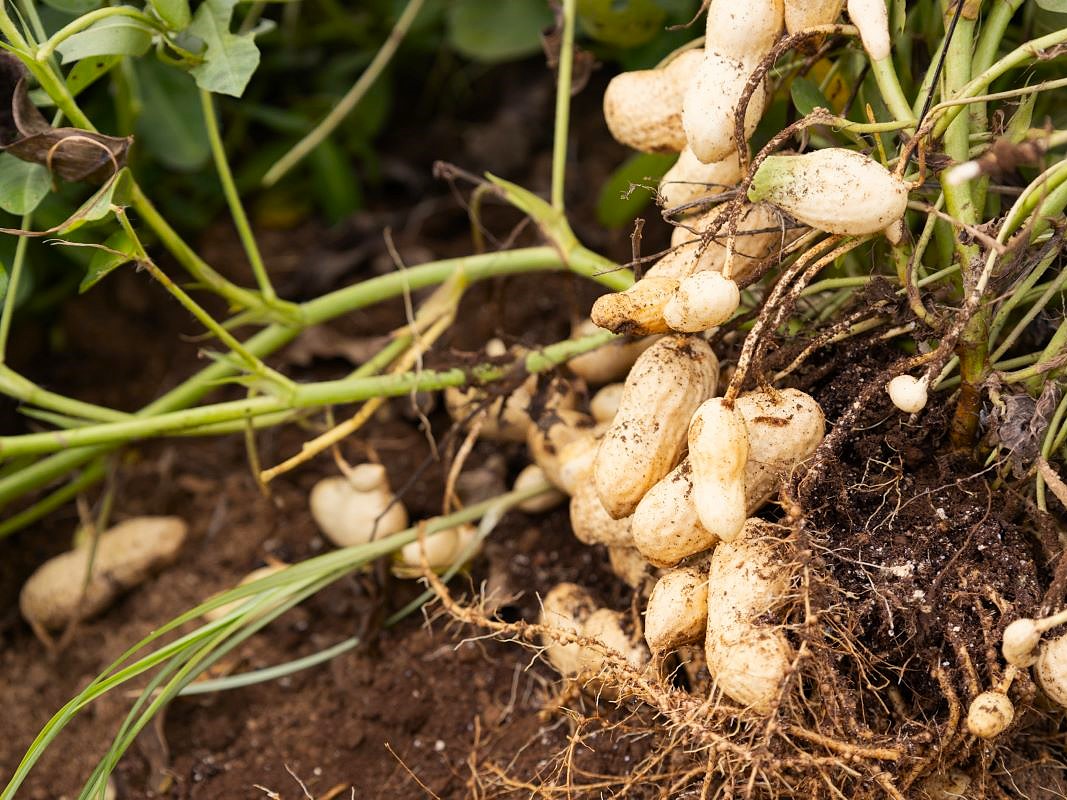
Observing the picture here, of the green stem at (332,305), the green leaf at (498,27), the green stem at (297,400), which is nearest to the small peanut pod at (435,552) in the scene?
the green stem at (297,400)

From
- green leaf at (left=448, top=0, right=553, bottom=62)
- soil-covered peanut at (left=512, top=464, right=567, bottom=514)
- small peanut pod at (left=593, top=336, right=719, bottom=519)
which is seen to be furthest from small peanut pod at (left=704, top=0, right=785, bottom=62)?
green leaf at (left=448, top=0, right=553, bottom=62)

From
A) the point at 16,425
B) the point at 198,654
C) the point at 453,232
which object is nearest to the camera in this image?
the point at 198,654

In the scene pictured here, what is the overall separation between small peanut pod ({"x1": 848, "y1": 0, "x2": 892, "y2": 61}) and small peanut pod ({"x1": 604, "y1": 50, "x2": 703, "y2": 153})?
0.19 metres

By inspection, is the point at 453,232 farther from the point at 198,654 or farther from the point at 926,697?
the point at 926,697

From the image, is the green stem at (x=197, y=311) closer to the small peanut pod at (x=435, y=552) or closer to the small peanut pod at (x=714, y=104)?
the small peanut pod at (x=435, y=552)

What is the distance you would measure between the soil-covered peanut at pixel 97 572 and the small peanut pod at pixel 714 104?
791mm

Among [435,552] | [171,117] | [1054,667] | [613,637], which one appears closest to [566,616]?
[613,637]

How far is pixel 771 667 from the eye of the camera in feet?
2.31

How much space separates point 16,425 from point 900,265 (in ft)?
3.70

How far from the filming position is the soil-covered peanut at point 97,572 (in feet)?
3.81

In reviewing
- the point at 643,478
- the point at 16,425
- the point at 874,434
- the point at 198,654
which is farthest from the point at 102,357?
the point at 874,434

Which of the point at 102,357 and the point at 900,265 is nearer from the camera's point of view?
the point at 900,265

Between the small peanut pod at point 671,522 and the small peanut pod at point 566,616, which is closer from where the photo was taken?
the small peanut pod at point 671,522

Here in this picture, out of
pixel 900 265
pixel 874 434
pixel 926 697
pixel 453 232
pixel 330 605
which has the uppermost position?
pixel 900 265
